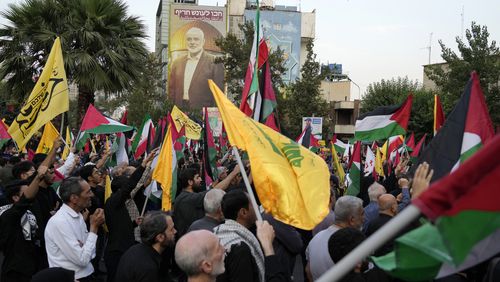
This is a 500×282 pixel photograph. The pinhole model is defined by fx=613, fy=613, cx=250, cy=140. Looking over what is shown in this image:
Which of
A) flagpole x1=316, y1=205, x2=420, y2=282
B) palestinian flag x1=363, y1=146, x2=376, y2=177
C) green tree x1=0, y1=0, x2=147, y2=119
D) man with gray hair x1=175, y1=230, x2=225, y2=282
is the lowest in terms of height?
palestinian flag x1=363, y1=146, x2=376, y2=177

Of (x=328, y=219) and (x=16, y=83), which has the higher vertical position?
(x=16, y=83)

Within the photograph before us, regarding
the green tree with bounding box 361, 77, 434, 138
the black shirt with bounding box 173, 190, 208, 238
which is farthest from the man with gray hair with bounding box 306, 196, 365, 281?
the green tree with bounding box 361, 77, 434, 138

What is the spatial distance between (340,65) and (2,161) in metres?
86.0

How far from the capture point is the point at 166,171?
751 centimetres

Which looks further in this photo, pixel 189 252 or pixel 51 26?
pixel 51 26

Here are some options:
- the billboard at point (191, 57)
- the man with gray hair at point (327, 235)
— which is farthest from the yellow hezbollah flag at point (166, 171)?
the billboard at point (191, 57)

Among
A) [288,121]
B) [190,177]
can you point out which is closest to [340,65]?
[288,121]

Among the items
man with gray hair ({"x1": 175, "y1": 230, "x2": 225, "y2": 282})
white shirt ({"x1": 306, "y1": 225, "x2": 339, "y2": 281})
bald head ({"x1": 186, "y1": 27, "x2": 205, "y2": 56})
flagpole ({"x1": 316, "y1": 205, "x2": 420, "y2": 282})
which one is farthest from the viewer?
bald head ({"x1": 186, "y1": 27, "x2": 205, "y2": 56})

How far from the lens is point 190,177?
7.16 m

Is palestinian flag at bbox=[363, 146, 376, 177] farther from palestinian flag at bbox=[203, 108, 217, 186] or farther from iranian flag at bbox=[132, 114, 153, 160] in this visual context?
iranian flag at bbox=[132, 114, 153, 160]

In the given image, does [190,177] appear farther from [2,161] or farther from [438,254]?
[2,161]

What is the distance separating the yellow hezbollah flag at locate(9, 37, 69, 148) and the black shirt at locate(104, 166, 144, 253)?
6.20 ft

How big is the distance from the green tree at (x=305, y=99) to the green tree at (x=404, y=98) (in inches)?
337

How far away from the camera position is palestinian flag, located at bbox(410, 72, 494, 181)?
12.2ft
